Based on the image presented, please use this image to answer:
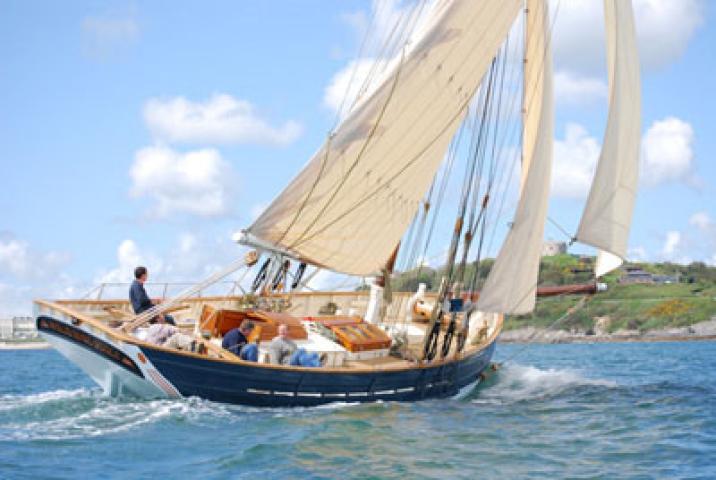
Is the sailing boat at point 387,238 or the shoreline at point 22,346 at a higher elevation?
the sailing boat at point 387,238

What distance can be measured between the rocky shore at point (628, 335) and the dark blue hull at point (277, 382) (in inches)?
3675

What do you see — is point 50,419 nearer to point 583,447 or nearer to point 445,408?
point 445,408

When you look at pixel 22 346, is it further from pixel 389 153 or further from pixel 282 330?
pixel 282 330

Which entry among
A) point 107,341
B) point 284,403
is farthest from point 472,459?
point 107,341

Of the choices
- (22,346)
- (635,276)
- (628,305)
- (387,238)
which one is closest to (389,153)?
(387,238)

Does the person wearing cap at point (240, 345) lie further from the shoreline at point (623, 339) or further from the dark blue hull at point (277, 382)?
the shoreline at point (623, 339)

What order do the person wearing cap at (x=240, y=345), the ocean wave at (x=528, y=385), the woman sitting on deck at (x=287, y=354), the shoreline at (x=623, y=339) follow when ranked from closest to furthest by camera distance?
1. the person wearing cap at (x=240, y=345)
2. the woman sitting on deck at (x=287, y=354)
3. the ocean wave at (x=528, y=385)
4. the shoreline at (x=623, y=339)

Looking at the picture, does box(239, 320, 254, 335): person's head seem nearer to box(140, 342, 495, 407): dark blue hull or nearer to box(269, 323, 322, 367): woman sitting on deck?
box(269, 323, 322, 367): woman sitting on deck

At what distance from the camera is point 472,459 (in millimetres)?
15680

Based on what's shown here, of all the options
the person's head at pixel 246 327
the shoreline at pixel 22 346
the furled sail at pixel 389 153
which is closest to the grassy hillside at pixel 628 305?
the shoreline at pixel 22 346

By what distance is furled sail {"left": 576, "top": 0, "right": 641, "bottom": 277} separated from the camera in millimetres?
25469

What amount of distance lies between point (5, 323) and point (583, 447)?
13088cm

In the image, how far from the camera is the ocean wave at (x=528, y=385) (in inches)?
1025

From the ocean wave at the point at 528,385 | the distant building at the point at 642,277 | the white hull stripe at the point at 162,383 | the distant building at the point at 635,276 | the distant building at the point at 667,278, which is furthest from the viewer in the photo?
the distant building at the point at 667,278
